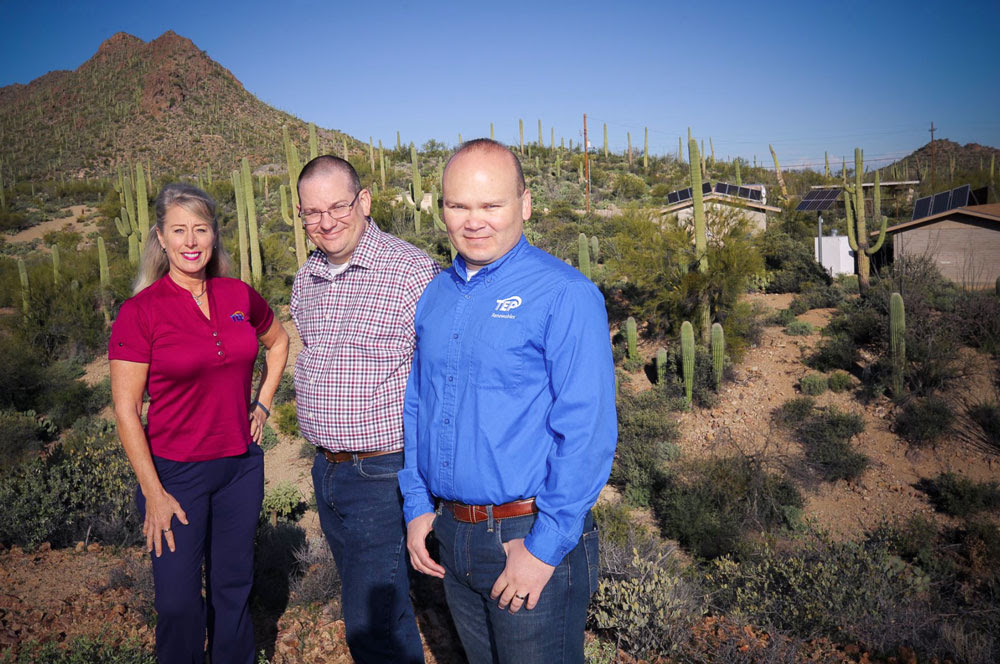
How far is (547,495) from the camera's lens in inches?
60.1

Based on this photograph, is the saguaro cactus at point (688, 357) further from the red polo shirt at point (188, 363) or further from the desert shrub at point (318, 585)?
the red polo shirt at point (188, 363)

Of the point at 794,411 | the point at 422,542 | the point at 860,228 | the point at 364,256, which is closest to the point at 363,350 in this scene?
the point at 364,256

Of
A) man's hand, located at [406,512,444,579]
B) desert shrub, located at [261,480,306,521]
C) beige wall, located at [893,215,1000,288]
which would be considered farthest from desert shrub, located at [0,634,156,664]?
beige wall, located at [893,215,1000,288]

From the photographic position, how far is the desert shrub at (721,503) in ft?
27.3

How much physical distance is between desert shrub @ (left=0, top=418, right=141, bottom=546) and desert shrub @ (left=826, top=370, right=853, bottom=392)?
43.9ft

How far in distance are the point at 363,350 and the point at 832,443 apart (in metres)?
11.4

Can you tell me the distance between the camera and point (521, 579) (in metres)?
1.51

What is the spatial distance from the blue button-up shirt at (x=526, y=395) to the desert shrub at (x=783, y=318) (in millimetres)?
16803

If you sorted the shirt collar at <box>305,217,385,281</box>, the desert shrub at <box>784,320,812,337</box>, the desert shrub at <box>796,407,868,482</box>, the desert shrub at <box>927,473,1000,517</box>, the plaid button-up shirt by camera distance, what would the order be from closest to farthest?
the plaid button-up shirt < the shirt collar at <box>305,217,385,281</box> < the desert shrub at <box>927,473,1000,517</box> < the desert shrub at <box>796,407,868,482</box> < the desert shrub at <box>784,320,812,337</box>

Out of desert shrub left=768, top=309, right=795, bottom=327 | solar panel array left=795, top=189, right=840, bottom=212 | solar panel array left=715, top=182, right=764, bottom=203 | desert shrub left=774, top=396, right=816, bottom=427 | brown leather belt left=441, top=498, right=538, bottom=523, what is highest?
solar panel array left=715, top=182, right=764, bottom=203

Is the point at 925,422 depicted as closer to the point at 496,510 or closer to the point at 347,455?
the point at 347,455

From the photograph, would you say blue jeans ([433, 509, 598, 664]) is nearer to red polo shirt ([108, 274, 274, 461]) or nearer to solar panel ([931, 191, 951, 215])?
red polo shirt ([108, 274, 274, 461])

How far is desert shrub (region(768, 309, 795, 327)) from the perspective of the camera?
1656 centimetres

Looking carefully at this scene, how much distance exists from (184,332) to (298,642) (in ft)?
7.34
